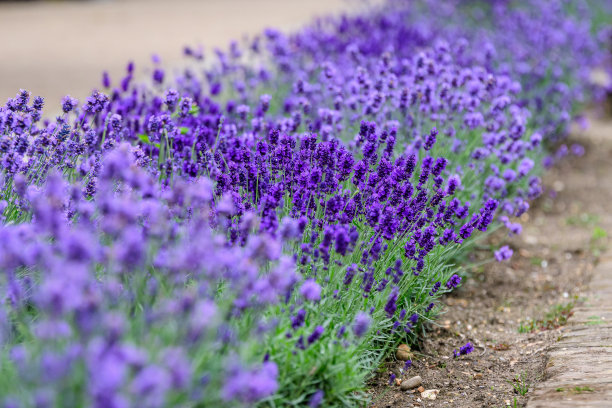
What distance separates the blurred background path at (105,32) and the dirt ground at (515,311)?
549cm

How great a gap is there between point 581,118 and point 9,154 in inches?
225

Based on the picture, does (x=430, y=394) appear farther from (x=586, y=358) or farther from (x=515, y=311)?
(x=515, y=311)

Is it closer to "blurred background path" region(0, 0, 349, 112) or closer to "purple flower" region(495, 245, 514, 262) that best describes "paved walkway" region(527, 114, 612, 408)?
"purple flower" region(495, 245, 514, 262)

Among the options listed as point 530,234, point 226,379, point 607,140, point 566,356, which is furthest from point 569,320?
point 607,140

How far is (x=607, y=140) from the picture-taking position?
760cm

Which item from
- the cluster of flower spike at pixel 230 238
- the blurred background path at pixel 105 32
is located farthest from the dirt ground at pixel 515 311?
the blurred background path at pixel 105 32

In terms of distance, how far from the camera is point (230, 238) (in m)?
2.69

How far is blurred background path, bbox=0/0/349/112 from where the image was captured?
890 cm

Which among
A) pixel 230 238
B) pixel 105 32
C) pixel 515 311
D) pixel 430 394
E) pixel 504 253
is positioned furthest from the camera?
pixel 105 32

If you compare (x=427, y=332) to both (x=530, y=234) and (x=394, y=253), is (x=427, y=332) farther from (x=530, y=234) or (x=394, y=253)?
(x=530, y=234)

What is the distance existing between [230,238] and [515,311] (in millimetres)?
2066

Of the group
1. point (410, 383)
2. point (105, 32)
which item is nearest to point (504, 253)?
point (410, 383)

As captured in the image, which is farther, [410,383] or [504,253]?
[504,253]

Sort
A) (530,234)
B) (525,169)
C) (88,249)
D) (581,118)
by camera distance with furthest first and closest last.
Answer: (581,118)
(530,234)
(525,169)
(88,249)
